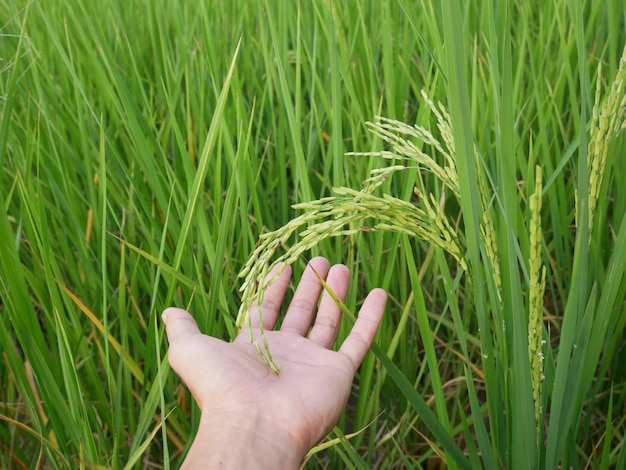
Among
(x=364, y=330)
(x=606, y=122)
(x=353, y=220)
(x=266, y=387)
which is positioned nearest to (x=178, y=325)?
(x=266, y=387)

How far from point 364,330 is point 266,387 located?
18 centimetres

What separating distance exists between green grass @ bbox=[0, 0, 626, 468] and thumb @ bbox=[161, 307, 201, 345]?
47 millimetres

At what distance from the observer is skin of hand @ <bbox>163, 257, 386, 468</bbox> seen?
0.88 meters

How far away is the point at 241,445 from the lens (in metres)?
0.87

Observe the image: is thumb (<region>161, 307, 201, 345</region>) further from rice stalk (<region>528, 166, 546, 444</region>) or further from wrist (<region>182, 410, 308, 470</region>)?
rice stalk (<region>528, 166, 546, 444</region>)

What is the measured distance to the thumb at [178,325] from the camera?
100 centimetres

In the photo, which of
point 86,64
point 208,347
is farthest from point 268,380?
point 86,64

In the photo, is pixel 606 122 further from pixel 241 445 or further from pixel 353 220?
pixel 241 445

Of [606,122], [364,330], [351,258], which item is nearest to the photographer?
[606,122]

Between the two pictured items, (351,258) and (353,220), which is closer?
(353,220)

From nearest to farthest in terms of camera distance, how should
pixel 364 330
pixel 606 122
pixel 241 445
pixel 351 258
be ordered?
1. pixel 606 122
2. pixel 241 445
3. pixel 364 330
4. pixel 351 258

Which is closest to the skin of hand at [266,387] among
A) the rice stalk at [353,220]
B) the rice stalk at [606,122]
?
the rice stalk at [353,220]

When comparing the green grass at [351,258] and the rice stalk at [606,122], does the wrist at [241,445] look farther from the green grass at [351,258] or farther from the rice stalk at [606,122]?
the rice stalk at [606,122]

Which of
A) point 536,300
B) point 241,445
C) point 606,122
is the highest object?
point 606,122
